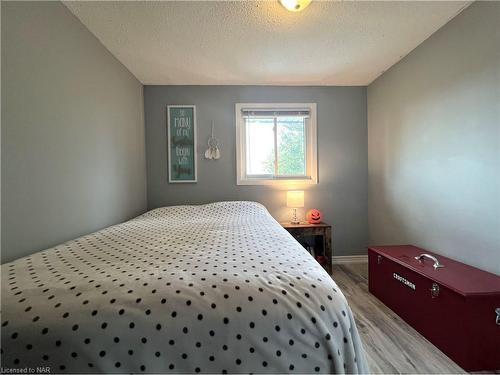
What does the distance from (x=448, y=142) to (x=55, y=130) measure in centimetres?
275

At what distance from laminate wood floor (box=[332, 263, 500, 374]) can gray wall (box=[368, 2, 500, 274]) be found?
0.65 meters

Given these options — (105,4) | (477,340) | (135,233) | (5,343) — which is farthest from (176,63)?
(477,340)

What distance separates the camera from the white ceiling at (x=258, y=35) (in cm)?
149

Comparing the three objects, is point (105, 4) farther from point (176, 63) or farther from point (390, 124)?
point (390, 124)

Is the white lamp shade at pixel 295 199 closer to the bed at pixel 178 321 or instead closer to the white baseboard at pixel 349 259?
the white baseboard at pixel 349 259

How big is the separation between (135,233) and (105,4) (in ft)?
5.04

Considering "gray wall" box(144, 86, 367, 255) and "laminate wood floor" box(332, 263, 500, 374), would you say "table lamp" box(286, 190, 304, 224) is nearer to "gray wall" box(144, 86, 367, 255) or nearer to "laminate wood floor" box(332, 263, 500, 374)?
"gray wall" box(144, 86, 367, 255)

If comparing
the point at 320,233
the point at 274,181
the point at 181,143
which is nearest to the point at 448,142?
the point at 320,233

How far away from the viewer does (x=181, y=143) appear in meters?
2.68

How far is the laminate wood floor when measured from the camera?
47.6 inches

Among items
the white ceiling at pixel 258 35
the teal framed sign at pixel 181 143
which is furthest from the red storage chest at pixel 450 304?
the teal framed sign at pixel 181 143

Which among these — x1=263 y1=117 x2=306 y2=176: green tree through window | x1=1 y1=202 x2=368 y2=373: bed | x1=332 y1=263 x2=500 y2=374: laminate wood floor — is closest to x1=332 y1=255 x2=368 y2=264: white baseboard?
x1=332 y1=263 x2=500 y2=374: laminate wood floor

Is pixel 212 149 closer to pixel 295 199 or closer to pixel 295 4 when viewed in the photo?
pixel 295 199

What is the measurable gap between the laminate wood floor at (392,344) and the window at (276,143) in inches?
58.2
